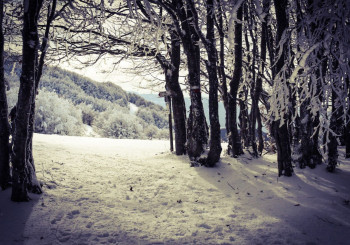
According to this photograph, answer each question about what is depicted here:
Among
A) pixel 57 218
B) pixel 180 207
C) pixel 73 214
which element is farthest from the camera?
pixel 180 207

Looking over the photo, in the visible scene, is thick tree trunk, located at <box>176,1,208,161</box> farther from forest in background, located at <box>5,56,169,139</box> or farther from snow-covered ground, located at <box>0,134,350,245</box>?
forest in background, located at <box>5,56,169,139</box>

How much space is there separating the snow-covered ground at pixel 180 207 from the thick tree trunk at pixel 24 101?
31cm

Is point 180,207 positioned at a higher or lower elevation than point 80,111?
lower

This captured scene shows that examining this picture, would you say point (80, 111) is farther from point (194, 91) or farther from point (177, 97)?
point (194, 91)

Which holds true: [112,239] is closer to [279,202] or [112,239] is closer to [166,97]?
[279,202]

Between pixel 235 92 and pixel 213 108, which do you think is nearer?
pixel 213 108

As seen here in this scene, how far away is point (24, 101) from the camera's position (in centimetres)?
289

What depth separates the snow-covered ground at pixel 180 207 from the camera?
2.44 m

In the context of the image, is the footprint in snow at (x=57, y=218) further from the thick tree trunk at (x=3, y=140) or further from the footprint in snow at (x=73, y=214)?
the thick tree trunk at (x=3, y=140)

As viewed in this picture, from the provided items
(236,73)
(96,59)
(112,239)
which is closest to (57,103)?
(96,59)

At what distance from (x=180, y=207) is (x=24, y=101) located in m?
2.87

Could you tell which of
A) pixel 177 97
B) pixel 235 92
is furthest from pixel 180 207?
pixel 177 97

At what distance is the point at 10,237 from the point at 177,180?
2.97 metres

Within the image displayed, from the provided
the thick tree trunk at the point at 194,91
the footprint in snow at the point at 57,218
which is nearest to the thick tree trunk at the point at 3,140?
the footprint in snow at the point at 57,218
